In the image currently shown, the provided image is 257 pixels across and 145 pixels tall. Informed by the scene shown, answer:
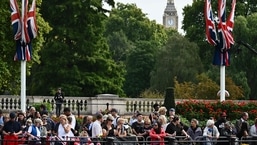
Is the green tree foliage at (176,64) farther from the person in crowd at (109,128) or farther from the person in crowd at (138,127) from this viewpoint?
the person in crowd at (109,128)

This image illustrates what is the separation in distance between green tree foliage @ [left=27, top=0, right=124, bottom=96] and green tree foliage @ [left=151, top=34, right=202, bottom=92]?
14.2 metres

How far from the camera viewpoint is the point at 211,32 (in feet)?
153

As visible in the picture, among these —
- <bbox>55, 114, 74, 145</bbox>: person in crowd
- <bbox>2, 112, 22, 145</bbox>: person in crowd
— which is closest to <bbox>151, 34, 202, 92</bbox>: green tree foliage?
<bbox>2, 112, 22, 145</bbox>: person in crowd

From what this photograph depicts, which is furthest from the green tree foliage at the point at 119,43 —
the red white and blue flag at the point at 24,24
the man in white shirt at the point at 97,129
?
the man in white shirt at the point at 97,129

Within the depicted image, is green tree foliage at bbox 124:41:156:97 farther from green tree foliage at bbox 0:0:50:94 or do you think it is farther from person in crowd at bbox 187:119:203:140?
person in crowd at bbox 187:119:203:140

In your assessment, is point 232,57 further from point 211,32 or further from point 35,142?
point 35,142

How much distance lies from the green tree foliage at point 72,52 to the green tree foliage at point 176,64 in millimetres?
14157

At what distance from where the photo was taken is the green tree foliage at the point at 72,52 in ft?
218

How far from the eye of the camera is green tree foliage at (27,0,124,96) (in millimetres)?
66500

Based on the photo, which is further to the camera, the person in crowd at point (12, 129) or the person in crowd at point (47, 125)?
the person in crowd at point (47, 125)

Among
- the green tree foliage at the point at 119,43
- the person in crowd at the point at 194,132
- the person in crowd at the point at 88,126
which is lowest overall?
the person in crowd at the point at 194,132

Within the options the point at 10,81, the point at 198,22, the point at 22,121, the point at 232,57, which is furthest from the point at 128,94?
the point at 22,121

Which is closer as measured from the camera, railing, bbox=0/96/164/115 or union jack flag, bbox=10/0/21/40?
union jack flag, bbox=10/0/21/40

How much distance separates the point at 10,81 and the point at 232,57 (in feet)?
76.5
